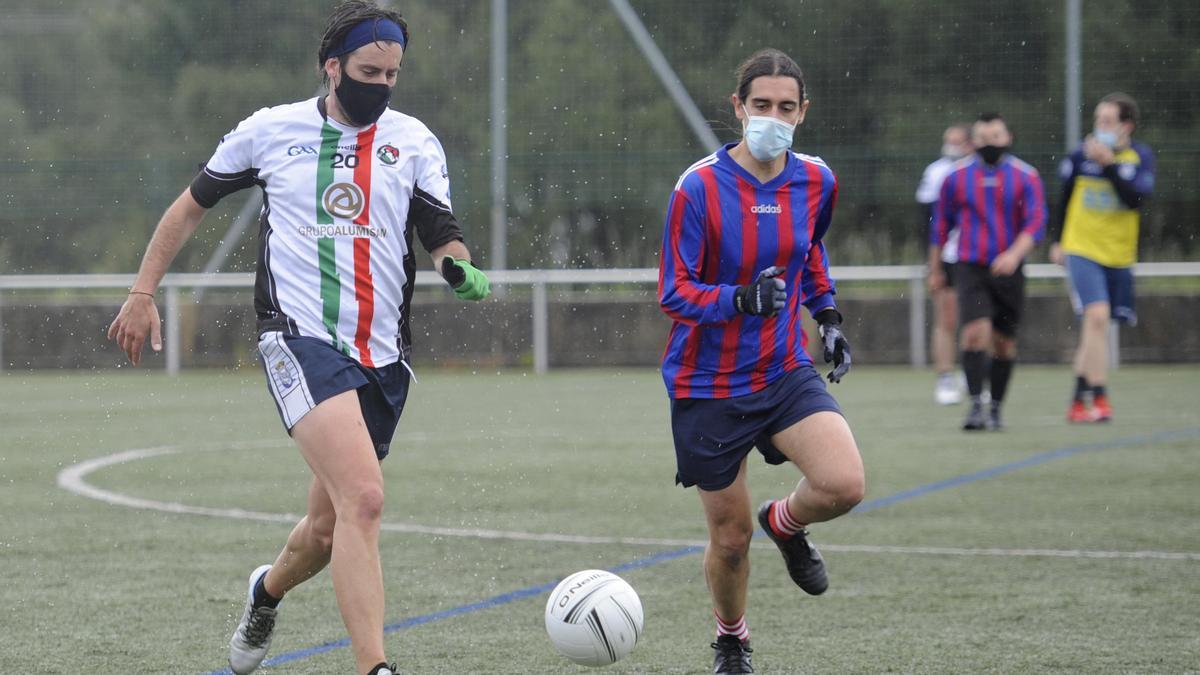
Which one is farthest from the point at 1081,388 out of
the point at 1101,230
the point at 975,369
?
the point at 1101,230

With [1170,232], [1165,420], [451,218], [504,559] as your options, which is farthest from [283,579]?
[1170,232]

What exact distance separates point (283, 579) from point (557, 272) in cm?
1320

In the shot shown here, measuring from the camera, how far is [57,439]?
11414 mm

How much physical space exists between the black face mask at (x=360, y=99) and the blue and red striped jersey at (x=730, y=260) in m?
0.81

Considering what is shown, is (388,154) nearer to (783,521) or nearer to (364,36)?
(364,36)

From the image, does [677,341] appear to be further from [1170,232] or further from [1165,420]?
[1170,232]

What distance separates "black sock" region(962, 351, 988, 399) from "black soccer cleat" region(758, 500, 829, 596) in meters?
6.56

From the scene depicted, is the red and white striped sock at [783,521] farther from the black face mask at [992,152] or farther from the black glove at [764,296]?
the black face mask at [992,152]

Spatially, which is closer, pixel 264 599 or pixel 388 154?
pixel 388 154

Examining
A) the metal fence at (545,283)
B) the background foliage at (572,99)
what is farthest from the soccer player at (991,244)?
the metal fence at (545,283)

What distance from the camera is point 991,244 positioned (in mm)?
11438

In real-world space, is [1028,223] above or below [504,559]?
above

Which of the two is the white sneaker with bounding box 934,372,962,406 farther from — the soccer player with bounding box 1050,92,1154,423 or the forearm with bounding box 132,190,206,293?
the forearm with bounding box 132,190,206,293

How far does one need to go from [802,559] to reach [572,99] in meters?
13.5
